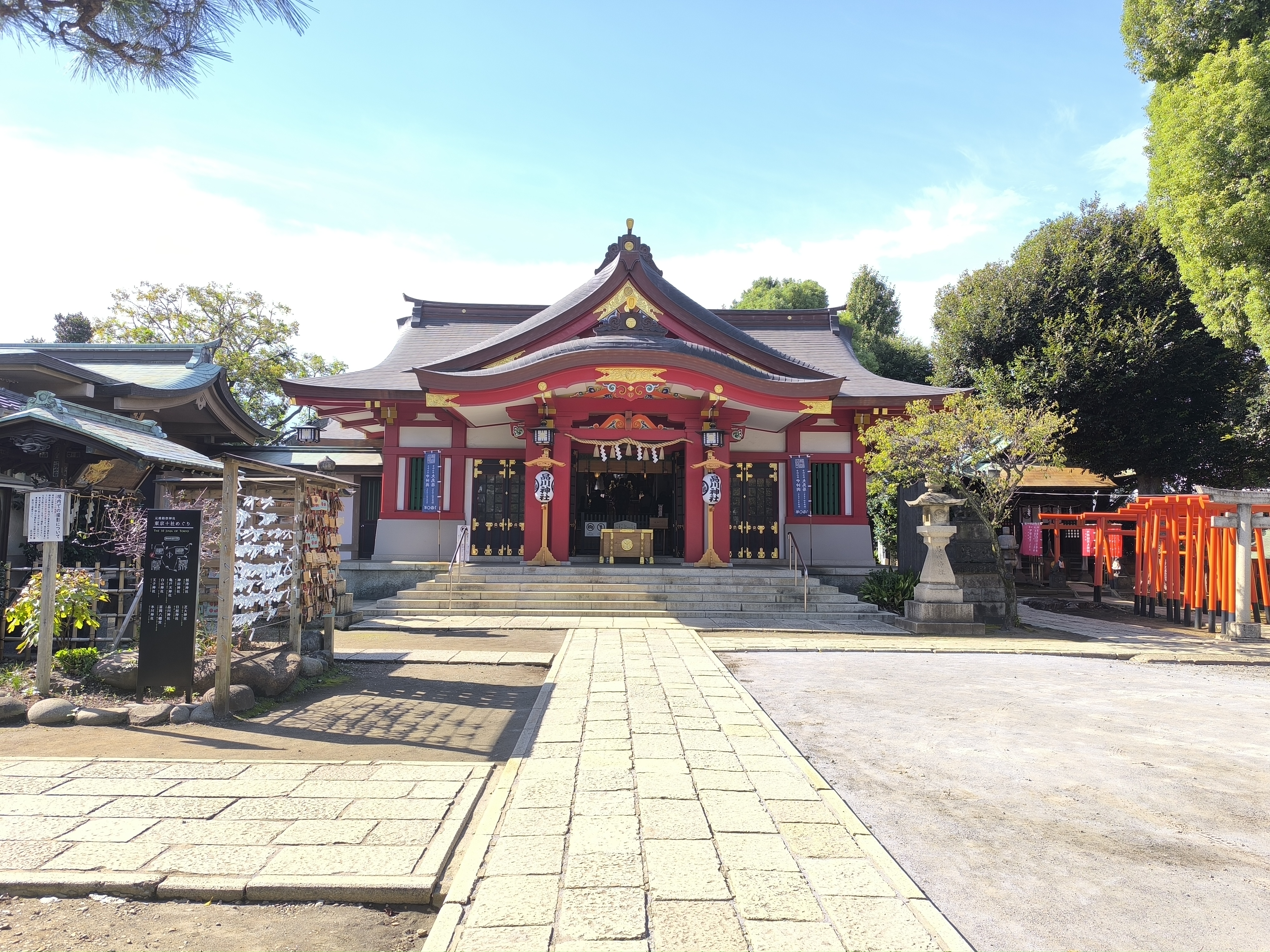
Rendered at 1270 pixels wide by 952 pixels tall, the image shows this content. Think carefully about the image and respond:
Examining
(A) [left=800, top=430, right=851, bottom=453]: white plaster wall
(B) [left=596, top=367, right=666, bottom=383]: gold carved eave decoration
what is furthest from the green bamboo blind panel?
(B) [left=596, top=367, right=666, bottom=383]: gold carved eave decoration

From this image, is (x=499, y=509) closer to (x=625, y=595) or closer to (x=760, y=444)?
(x=625, y=595)

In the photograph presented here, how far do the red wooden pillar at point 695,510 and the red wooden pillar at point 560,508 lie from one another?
2481 mm

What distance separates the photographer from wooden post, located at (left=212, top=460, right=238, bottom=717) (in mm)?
5684

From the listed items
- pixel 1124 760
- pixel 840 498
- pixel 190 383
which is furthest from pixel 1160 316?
pixel 190 383

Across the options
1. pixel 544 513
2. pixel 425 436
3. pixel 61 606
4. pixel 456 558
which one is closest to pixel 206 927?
pixel 61 606

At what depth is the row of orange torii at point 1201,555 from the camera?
38.9ft

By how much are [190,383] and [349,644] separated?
25.9ft

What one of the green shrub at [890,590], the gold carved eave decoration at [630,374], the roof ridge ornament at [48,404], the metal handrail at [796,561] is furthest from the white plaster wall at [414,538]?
the green shrub at [890,590]

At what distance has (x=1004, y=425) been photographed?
11812 mm

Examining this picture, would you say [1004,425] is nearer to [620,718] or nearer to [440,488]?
[620,718]

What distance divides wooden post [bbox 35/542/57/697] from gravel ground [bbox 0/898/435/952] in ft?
12.3

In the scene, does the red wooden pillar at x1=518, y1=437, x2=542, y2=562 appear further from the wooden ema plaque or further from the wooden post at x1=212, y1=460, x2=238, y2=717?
the wooden post at x1=212, y1=460, x2=238, y2=717

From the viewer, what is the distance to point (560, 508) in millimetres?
14555

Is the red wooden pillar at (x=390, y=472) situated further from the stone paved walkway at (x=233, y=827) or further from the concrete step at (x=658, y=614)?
the stone paved walkway at (x=233, y=827)
